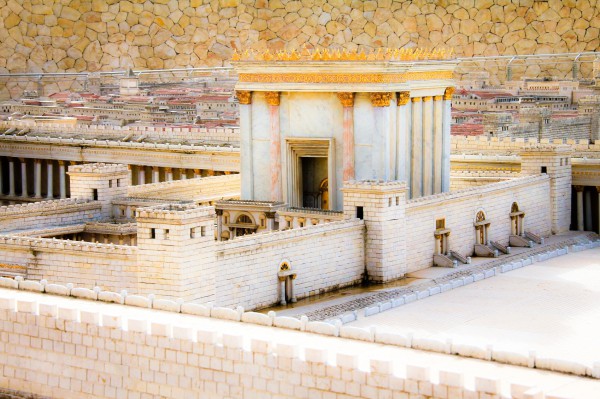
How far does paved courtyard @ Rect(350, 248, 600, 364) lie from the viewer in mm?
20156

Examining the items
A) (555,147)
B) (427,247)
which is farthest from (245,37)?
(427,247)

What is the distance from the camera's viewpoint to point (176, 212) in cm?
2183

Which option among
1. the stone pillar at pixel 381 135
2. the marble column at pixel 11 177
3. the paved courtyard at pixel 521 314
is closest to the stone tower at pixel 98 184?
the stone pillar at pixel 381 135

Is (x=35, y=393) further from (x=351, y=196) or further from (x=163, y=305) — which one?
(x=351, y=196)

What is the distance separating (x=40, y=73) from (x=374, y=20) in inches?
554

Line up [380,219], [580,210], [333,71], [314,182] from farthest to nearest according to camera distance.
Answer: [580,210] < [314,182] < [333,71] < [380,219]

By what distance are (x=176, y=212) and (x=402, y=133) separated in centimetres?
786

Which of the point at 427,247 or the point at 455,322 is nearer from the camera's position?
the point at 455,322

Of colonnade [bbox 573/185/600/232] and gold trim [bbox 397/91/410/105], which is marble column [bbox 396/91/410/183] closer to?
gold trim [bbox 397/91/410/105]

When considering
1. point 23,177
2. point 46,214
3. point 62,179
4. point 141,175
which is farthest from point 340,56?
point 23,177

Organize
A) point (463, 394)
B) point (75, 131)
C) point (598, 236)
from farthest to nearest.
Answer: point (75, 131), point (598, 236), point (463, 394)

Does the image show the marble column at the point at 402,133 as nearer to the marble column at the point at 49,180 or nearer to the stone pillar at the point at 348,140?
the stone pillar at the point at 348,140

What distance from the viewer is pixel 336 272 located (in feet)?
82.7

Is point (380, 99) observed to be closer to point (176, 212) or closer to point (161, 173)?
point (176, 212)
